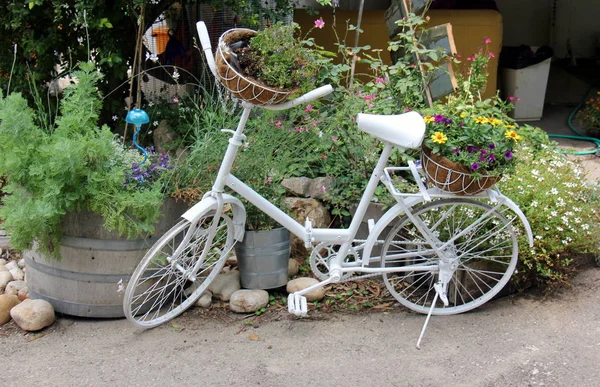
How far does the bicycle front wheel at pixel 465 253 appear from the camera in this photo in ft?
12.9

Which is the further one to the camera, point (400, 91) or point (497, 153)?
point (400, 91)

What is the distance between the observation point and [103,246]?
388 centimetres

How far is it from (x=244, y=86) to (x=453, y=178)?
1241 mm

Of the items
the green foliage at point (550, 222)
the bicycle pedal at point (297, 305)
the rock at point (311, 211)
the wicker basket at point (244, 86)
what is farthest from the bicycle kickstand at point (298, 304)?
the green foliage at point (550, 222)

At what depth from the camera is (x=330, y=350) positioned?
377cm

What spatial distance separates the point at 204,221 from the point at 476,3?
542 cm

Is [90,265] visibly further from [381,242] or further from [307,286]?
[381,242]

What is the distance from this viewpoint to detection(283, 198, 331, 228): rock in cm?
467

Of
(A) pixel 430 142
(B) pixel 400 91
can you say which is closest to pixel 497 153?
(A) pixel 430 142

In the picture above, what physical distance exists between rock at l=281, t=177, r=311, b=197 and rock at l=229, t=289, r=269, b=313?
3.17 ft

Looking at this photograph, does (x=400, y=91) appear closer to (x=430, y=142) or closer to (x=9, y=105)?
(x=430, y=142)

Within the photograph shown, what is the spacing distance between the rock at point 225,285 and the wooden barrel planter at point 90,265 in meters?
0.57

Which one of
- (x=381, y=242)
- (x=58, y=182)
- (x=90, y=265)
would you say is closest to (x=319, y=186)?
(x=381, y=242)

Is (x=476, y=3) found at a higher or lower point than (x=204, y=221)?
higher
